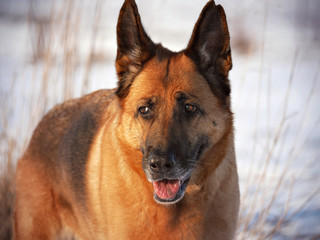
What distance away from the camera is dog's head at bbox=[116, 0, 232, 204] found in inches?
101

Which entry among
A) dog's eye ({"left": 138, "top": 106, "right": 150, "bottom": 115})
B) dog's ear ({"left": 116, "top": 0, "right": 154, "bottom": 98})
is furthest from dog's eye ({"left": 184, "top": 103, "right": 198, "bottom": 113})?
dog's ear ({"left": 116, "top": 0, "right": 154, "bottom": 98})

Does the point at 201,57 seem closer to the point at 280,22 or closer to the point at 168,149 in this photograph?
the point at 168,149

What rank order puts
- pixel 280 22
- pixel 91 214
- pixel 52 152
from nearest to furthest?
pixel 91 214 < pixel 52 152 < pixel 280 22

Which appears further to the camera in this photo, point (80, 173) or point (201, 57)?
point (80, 173)

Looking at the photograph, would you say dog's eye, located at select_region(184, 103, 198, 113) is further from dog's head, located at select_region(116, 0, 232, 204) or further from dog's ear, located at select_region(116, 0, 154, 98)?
dog's ear, located at select_region(116, 0, 154, 98)

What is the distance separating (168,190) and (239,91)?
86.3 inches

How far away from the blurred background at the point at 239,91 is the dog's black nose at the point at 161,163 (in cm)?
177

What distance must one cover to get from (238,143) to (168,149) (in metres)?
3.35

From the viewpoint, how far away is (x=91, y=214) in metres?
3.16

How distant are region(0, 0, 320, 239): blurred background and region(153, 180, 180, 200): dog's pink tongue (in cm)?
156

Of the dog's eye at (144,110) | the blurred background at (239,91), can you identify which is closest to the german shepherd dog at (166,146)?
the dog's eye at (144,110)

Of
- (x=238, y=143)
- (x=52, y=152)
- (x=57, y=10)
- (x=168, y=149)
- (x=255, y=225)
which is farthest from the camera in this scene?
(x=238, y=143)

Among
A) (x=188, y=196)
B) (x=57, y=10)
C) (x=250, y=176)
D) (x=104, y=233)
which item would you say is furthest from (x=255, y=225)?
(x=57, y=10)

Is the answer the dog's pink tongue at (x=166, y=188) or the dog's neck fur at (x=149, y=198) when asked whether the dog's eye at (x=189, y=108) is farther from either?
the dog's pink tongue at (x=166, y=188)
